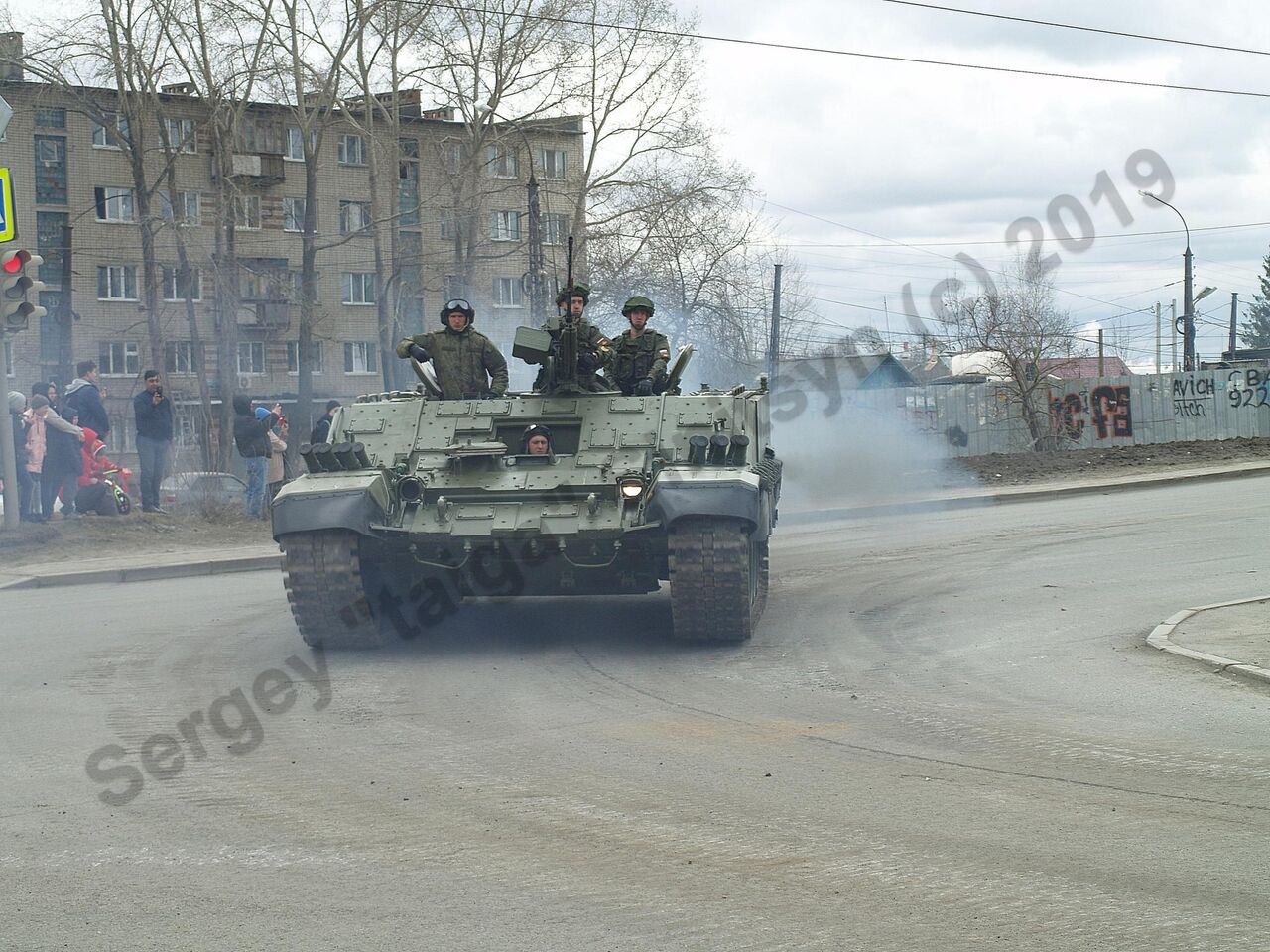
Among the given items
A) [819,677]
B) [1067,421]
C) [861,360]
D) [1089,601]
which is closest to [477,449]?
[819,677]

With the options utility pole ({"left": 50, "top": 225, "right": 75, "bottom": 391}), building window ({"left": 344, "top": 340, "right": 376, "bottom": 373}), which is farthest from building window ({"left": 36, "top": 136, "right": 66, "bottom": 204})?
building window ({"left": 344, "top": 340, "right": 376, "bottom": 373})

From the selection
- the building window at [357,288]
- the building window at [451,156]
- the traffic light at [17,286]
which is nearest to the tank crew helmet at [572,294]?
the traffic light at [17,286]

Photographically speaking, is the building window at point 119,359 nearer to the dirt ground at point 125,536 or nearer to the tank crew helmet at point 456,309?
the dirt ground at point 125,536

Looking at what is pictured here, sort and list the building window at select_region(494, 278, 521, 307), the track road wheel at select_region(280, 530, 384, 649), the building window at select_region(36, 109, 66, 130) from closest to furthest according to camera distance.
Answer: the track road wheel at select_region(280, 530, 384, 649)
the building window at select_region(36, 109, 66, 130)
the building window at select_region(494, 278, 521, 307)

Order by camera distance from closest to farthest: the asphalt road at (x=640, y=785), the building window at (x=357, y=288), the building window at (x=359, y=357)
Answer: the asphalt road at (x=640, y=785) → the building window at (x=357, y=288) → the building window at (x=359, y=357)

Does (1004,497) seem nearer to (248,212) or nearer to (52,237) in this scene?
(248,212)

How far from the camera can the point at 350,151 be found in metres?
55.9

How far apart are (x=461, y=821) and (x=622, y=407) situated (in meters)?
5.54

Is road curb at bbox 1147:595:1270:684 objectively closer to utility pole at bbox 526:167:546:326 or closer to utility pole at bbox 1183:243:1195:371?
utility pole at bbox 526:167:546:326

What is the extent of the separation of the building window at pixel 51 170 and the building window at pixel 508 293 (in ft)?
50.6

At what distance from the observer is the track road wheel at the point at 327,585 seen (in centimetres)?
973

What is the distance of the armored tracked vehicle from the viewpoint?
9625 millimetres

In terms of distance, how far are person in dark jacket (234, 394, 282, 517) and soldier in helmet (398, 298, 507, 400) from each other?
6.74 metres

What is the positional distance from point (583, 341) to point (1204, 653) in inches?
194
